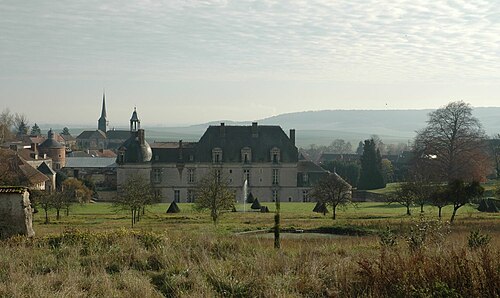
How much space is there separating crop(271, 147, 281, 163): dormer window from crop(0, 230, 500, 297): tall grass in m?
47.7

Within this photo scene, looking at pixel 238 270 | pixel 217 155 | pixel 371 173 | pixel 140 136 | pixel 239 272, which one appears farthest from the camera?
pixel 371 173

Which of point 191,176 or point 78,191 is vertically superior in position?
point 191,176

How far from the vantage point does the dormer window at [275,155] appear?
193 feet

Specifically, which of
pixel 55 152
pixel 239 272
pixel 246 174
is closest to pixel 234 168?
pixel 246 174

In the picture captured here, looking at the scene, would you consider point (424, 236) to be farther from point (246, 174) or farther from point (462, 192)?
point (246, 174)

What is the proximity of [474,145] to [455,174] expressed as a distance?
11.9 feet

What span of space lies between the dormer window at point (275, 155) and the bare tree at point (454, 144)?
577 inches

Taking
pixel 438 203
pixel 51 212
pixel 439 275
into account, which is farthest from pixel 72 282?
pixel 51 212

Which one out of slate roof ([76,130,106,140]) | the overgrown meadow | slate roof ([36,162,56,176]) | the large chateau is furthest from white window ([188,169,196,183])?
slate roof ([76,130,106,140])

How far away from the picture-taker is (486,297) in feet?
20.8

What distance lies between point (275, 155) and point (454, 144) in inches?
718

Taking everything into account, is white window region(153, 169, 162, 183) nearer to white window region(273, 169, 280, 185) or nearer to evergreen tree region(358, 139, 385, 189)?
white window region(273, 169, 280, 185)

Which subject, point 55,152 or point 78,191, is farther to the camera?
point 55,152

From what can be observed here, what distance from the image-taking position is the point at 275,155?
193ft
